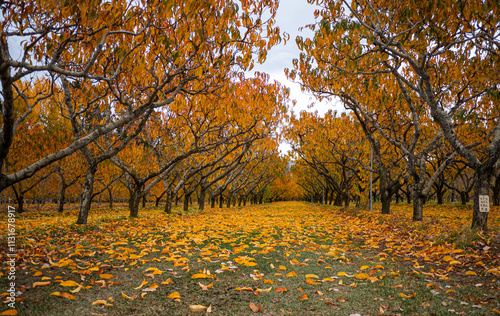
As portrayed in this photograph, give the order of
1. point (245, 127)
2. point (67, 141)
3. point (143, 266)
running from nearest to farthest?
point (143, 266)
point (245, 127)
point (67, 141)

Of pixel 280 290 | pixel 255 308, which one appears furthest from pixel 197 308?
pixel 280 290

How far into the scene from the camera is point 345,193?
2161 cm

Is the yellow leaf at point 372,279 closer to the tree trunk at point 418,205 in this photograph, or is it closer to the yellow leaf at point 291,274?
the yellow leaf at point 291,274

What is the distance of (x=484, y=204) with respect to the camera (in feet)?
21.1

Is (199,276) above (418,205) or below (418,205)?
below

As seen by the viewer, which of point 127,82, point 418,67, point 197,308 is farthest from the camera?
point 127,82

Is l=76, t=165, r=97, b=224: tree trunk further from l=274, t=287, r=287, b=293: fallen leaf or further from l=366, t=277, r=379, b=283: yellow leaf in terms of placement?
l=366, t=277, r=379, b=283: yellow leaf

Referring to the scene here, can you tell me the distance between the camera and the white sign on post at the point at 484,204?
251 inches

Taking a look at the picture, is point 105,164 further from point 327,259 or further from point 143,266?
point 327,259

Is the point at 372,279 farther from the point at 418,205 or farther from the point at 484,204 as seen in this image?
the point at 418,205

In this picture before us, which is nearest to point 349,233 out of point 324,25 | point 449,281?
point 449,281

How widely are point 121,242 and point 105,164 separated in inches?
651

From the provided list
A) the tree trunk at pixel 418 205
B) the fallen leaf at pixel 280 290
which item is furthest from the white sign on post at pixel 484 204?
the fallen leaf at pixel 280 290

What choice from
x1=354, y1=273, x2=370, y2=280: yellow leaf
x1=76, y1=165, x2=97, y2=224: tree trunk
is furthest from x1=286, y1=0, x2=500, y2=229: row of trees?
x1=76, y1=165, x2=97, y2=224: tree trunk
